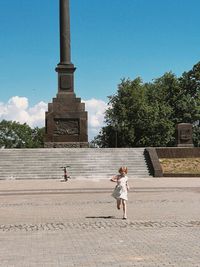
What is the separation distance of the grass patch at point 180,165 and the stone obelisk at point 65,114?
21.0 feet

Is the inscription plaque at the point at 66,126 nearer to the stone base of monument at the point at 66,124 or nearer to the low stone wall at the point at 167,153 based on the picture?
the stone base of monument at the point at 66,124

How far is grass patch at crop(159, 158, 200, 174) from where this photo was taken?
30.2 metres

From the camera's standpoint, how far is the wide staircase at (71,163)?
94.8 feet

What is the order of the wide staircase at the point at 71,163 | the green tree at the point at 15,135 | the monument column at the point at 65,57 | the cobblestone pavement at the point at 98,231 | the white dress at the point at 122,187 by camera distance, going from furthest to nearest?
the green tree at the point at 15,135
the monument column at the point at 65,57
the wide staircase at the point at 71,163
the white dress at the point at 122,187
the cobblestone pavement at the point at 98,231

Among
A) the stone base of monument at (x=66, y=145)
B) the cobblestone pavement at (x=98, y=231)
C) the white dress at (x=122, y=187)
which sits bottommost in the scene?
the cobblestone pavement at (x=98, y=231)

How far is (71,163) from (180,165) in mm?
6773

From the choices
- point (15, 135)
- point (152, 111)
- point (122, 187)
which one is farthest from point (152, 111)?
point (15, 135)

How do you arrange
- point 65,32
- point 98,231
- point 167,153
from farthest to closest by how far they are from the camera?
point 65,32 < point 167,153 < point 98,231

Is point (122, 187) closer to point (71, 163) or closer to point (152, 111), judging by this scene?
point (71, 163)

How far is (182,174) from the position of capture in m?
29.2


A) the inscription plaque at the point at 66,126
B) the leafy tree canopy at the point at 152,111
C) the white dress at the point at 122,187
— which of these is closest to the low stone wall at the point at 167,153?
the inscription plaque at the point at 66,126

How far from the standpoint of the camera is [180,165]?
103 feet

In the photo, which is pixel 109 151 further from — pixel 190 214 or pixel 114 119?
pixel 114 119

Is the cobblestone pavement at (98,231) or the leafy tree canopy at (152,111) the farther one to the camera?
the leafy tree canopy at (152,111)
